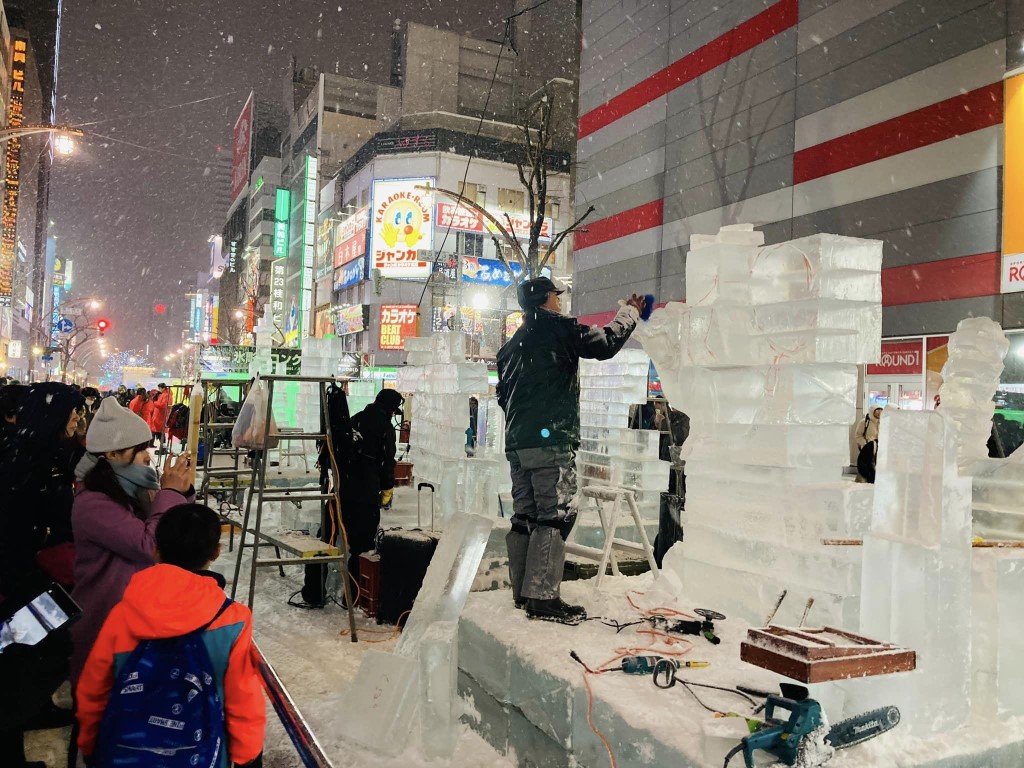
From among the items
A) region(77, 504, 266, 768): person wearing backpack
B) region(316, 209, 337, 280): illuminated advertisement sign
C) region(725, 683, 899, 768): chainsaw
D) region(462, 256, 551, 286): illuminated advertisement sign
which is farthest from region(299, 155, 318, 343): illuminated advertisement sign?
region(725, 683, 899, 768): chainsaw

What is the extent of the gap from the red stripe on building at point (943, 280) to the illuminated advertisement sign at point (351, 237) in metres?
34.8

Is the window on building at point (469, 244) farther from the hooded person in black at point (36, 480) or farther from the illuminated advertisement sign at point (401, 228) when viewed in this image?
the hooded person in black at point (36, 480)

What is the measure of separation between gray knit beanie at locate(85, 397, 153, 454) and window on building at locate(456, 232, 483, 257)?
1543 inches

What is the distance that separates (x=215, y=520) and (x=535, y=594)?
198 centimetres

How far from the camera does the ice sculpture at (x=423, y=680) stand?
3.80 m

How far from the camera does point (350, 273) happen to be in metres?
46.8

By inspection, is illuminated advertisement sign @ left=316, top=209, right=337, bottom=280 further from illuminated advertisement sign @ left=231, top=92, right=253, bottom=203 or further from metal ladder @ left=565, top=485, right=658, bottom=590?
metal ladder @ left=565, top=485, right=658, bottom=590

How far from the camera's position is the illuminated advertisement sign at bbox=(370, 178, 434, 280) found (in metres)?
42.8

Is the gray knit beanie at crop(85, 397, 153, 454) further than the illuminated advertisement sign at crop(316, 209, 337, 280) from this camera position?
No

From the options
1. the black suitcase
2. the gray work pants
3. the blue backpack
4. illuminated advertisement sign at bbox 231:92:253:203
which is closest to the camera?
the blue backpack

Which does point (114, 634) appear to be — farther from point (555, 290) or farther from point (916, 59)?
point (916, 59)

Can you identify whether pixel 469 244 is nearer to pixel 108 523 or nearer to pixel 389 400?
pixel 389 400

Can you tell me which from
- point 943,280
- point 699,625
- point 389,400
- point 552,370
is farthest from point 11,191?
point 699,625

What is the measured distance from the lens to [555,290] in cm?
462
